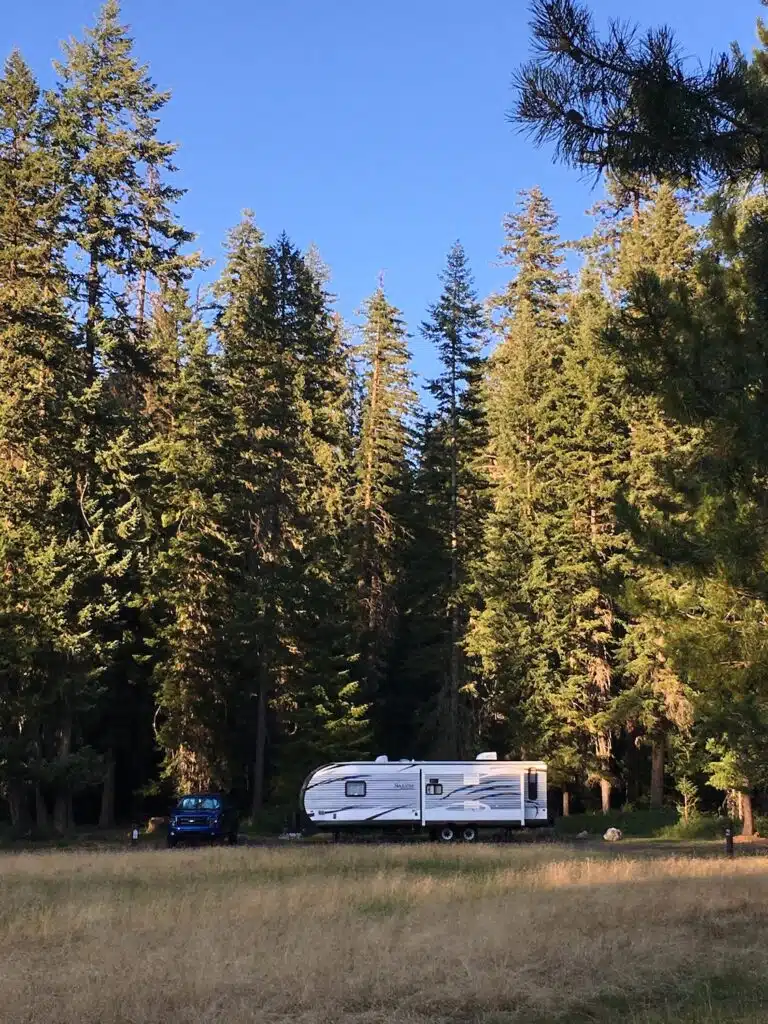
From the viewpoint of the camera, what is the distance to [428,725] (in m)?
39.1

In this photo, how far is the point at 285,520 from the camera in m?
38.0

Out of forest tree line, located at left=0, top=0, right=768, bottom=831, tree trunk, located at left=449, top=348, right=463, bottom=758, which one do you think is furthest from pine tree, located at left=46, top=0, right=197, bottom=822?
tree trunk, located at left=449, top=348, right=463, bottom=758

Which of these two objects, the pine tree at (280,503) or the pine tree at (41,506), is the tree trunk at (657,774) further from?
the pine tree at (41,506)

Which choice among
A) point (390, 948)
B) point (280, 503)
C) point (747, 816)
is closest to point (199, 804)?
point (280, 503)

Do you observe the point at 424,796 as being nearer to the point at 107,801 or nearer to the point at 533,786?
the point at 533,786

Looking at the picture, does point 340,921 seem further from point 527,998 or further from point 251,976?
point 527,998

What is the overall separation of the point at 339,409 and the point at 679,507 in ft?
101

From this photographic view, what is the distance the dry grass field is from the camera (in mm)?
7309

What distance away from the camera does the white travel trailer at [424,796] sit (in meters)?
32.0

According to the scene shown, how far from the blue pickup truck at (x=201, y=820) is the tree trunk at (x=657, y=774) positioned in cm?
1550

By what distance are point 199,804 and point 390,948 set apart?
71.6 ft

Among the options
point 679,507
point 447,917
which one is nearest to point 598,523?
point 679,507

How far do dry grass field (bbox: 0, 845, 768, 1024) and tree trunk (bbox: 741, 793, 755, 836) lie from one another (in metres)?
16.8

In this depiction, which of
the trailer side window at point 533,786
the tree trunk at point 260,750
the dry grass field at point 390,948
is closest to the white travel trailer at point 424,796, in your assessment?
the trailer side window at point 533,786
